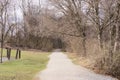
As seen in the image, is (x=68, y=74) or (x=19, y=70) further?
(x=19, y=70)

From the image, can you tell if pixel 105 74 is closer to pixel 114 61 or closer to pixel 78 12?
pixel 114 61

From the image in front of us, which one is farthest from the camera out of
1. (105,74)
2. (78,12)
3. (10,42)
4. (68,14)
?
(10,42)

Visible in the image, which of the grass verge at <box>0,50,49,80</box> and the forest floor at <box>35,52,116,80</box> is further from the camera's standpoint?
the forest floor at <box>35,52,116,80</box>

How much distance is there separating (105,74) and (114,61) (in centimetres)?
114

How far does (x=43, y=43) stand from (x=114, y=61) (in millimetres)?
58262

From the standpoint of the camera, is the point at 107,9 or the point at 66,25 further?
the point at 66,25

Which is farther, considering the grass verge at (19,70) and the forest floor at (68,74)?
the forest floor at (68,74)

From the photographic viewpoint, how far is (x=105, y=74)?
2177 cm

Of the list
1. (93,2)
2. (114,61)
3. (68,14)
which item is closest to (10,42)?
(68,14)

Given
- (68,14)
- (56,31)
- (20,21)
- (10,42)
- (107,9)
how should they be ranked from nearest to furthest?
(107,9)
(68,14)
(56,31)
(10,42)
(20,21)

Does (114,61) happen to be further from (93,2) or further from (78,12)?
(78,12)

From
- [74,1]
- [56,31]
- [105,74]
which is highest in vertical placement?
[74,1]

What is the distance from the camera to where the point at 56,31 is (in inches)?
1896

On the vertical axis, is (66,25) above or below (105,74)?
above
